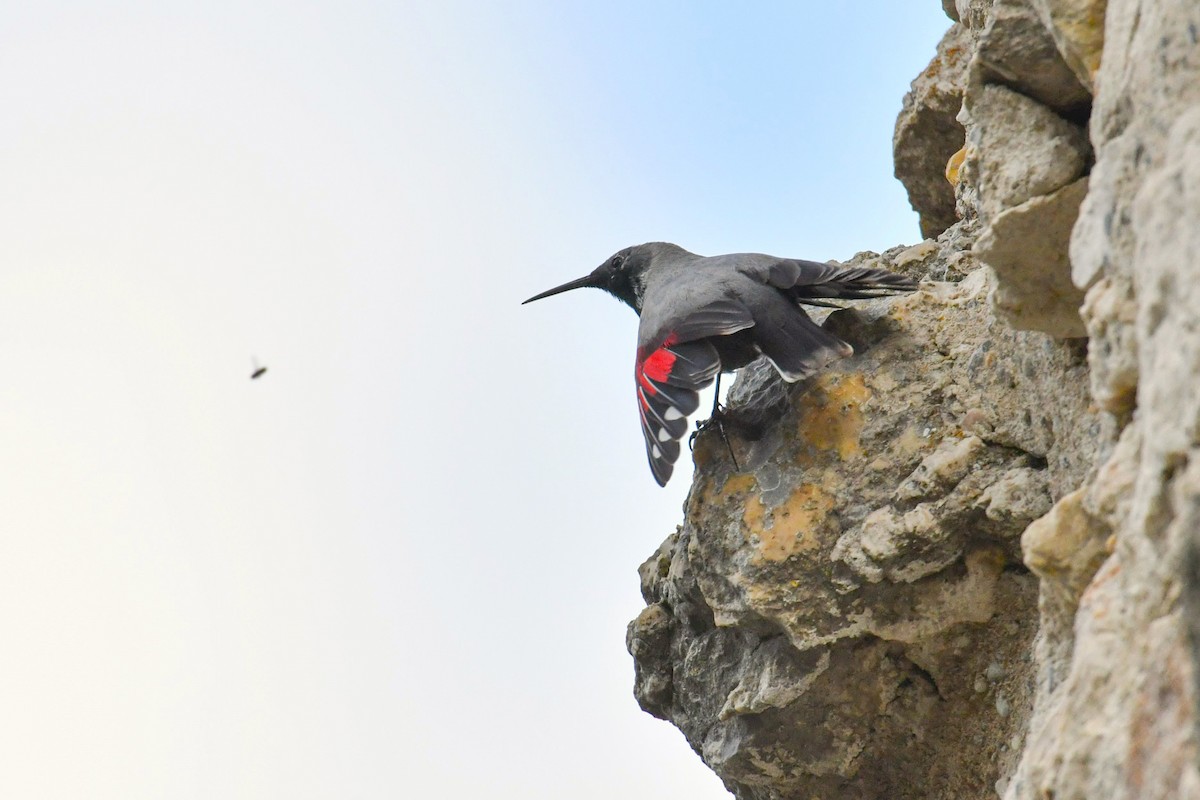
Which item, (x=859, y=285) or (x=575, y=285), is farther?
(x=575, y=285)

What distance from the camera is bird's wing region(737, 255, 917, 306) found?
407 centimetres

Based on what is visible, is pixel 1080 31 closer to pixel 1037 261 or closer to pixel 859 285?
pixel 1037 261

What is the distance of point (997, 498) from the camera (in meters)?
3.27

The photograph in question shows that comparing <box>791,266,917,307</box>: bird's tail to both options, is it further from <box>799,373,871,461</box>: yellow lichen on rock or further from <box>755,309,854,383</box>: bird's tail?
<box>799,373,871,461</box>: yellow lichen on rock

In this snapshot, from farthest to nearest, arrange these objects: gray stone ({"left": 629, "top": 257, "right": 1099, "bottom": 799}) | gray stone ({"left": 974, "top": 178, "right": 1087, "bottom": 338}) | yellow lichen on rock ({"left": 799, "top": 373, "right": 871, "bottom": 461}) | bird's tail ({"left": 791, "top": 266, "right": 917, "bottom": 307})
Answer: bird's tail ({"left": 791, "top": 266, "right": 917, "bottom": 307})
yellow lichen on rock ({"left": 799, "top": 373, "right": 871, "bottom": 461})
gray stone ({"left": 629, "top": 257, "right": 1099, "bottom": 799})
gray stone ({"left": 974, "top": 178, "right": 1087, "bottom": 338})

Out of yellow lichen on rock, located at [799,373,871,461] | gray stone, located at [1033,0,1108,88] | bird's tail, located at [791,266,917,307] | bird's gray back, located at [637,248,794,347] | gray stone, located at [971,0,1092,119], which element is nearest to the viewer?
gray stone, located at [1033,0,1108,88]

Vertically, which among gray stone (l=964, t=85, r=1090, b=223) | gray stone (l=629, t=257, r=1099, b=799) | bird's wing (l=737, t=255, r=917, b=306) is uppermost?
bird's wing (l=737, t=255, r=917, b=306)

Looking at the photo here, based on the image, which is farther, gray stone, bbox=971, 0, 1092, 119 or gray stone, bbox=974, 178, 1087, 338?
gray stone, bbox=971, 0, 1092, 119

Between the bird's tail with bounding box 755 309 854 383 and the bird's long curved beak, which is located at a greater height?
the bird's long curved beak

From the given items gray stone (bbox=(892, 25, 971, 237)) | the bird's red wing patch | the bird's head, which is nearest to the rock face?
the bird's red wing patch

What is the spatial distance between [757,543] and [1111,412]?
1479 millimetres

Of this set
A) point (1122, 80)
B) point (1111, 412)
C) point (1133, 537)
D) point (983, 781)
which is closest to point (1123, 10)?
point (1122, 80)

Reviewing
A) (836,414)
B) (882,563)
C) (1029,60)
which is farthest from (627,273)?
(1029,60)

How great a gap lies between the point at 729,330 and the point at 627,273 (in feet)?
5.23
